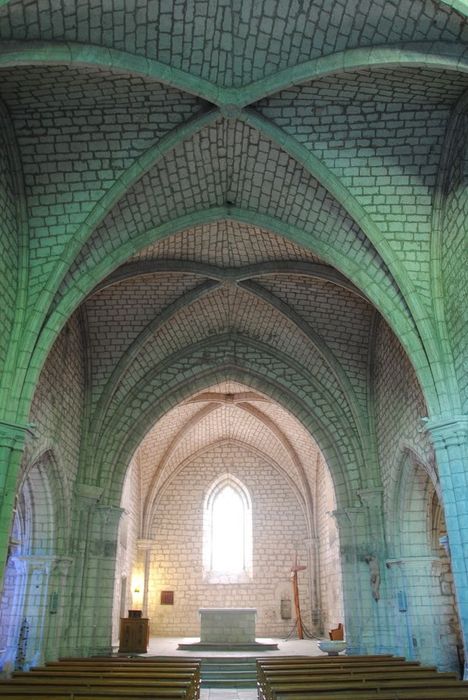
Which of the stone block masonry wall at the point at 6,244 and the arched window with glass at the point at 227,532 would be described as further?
the arched window with glass at the point at 227,532

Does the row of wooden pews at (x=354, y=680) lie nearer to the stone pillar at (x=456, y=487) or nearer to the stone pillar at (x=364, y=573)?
the stone pillar at (x=456, y=487)

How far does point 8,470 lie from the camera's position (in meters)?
8.71

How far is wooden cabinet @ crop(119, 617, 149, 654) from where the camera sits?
1518cm

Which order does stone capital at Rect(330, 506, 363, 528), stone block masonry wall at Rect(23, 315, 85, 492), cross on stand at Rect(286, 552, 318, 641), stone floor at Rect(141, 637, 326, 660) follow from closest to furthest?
stone block masonry wall at Rect(23, 315, 85, 492)
stone capital at Rect(330, 506, 363, 528)
stone floor at Rect(141, 637, 326, 660)
cross on stand at Rect(286, 552, 318, 641)

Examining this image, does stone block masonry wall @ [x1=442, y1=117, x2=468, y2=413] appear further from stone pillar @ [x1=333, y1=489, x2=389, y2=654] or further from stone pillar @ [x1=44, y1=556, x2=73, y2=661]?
stone pillar @ [x1=44, y1=556, x2=73, y2=661]

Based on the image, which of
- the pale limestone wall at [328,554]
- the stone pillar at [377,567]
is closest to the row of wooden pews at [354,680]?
the stone pillar at [377,567]

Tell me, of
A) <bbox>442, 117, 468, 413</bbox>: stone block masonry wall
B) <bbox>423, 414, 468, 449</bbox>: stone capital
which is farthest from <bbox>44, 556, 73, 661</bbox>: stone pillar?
<bbox>442, 117, 468, 413</bbox>: stone block masonry wall

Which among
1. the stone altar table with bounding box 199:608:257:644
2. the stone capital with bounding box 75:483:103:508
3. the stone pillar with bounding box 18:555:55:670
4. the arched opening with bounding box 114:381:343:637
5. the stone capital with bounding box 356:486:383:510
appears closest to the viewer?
the stone pillar with bounding box 18:555:55:670

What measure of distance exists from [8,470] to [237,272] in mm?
7057

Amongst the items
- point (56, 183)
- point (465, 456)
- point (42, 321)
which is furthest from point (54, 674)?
point (56, 183)

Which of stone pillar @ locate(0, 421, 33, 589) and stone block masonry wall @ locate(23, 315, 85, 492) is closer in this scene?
stone pillar @ locate(0, 421, 33, 589)

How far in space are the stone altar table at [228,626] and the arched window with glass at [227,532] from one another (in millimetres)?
5242

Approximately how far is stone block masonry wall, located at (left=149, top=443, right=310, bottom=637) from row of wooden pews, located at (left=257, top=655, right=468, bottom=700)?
13078 mm

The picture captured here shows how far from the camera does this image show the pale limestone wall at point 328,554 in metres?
18.6
